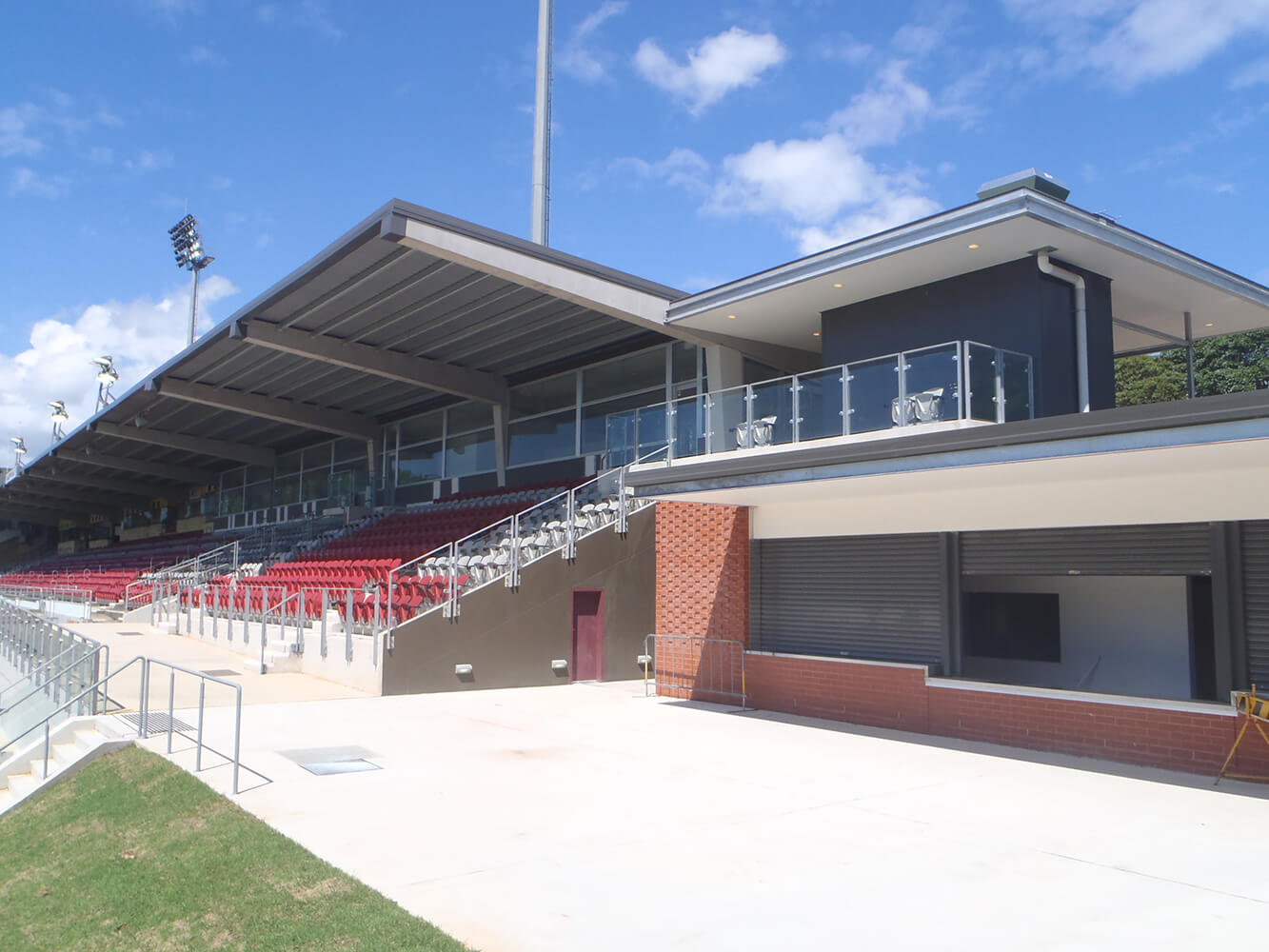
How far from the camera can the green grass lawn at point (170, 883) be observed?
557cm

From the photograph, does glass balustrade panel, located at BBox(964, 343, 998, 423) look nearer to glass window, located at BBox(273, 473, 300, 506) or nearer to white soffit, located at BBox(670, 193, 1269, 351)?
white soffit, located at BBox(670, 193, 1269, 351)

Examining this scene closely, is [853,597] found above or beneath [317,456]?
beneath

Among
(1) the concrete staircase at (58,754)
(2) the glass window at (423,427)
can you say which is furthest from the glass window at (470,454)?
(1) the concrete staircase at (58,754)

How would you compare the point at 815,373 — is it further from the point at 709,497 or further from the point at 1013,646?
the point at 1013,646

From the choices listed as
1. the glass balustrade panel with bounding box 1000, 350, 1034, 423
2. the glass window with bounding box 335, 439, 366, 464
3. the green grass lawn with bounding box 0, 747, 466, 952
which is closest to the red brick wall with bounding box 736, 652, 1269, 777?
the glass balustrade panel with bounding box 1000, 350, 1034, 423

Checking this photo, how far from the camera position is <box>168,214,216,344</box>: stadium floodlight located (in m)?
58.1

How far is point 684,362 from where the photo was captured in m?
20.9

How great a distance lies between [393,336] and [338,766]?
13805mm

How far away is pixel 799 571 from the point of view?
14.4 m

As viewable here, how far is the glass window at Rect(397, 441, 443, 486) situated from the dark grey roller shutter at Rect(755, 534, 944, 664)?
16.3 metres

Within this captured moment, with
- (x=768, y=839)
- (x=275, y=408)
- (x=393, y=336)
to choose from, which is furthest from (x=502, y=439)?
(x=768, y=839)

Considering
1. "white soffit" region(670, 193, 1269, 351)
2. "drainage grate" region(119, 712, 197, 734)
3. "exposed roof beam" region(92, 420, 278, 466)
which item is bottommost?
"drainage grate" region(119, 712, 197, 734)

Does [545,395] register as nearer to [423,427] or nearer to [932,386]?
[423,427]

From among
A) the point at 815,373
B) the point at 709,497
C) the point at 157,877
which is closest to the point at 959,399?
the point at 815,373
